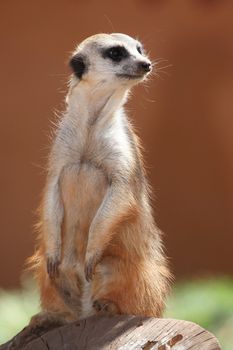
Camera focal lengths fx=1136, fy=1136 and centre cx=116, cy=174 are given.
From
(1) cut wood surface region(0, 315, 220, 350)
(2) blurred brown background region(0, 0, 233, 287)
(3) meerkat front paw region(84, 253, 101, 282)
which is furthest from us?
(2) blurred brown background region(0, 0, 233, 287)

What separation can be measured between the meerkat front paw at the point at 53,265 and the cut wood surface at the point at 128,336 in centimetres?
62

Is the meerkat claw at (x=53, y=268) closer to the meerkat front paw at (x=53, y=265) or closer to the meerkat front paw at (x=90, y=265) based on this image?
the meerkat front paw at (x=53, y=265)

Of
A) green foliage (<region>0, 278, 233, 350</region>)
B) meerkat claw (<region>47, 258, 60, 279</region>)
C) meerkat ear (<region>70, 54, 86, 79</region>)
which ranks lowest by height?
green foliage (<region>0, 278, 233, 350</region>)

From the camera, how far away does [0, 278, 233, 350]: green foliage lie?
743 centimetres

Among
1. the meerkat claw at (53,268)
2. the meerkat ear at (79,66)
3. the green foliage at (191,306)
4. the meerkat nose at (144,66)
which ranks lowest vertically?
the green foliage at (191,306)

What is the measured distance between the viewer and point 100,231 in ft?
18.3

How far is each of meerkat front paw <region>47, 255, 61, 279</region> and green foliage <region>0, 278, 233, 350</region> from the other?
1604mm

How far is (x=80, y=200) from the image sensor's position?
18.8 feet

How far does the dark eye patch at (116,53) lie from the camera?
229 inches

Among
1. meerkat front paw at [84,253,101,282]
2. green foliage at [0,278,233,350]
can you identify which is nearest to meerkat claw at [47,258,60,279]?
meerkat front paw at [84,253,101,282]

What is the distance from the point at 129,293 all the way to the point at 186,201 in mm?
3846

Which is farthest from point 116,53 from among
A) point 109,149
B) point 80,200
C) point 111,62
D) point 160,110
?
point 160,110

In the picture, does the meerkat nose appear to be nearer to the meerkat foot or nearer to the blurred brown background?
the meerkat foot

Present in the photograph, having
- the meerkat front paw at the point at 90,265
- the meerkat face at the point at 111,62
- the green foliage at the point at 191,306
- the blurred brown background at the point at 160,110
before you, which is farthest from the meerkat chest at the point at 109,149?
the blurred brown background at the point at 160,110
